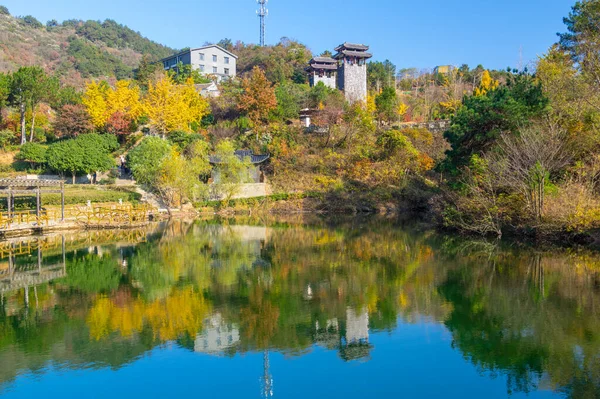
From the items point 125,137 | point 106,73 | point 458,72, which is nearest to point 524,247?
point 125,137

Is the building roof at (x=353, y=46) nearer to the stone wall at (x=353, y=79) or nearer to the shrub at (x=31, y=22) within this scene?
the stone wall at (x=353, y=79)

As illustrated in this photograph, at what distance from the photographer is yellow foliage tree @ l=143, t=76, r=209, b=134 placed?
129 feet

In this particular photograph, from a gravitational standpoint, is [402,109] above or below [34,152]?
above

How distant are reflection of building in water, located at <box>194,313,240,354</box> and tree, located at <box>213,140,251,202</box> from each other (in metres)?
22.7

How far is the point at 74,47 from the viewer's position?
2908 inches

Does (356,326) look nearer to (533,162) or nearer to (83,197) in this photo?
(533,162)

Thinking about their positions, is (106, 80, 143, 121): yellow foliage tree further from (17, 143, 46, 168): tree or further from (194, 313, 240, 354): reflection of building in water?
(194, 313, 240, 354): reflection of building in water

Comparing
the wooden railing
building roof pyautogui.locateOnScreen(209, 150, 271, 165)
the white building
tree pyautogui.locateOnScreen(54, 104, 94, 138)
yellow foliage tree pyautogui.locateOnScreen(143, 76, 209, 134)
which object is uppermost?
the white building

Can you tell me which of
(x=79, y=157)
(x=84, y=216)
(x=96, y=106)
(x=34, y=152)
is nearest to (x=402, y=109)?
(x=96, y=106)

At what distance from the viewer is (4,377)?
6980 mm

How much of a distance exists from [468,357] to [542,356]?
1.05m

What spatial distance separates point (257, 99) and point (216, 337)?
33915 millimetres

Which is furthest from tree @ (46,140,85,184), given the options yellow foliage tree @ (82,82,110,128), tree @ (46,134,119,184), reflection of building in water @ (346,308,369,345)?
reflection of building in water @ (346,308,369,345)

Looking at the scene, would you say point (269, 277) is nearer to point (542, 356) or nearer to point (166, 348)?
point (166, 348)
